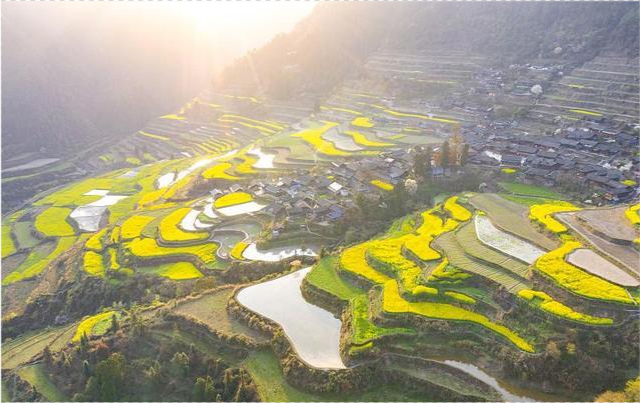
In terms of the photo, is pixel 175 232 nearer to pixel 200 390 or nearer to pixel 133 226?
pixel 133 226

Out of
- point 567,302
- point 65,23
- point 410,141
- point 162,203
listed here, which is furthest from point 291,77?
point 65,23

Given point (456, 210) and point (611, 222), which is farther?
point (456, 210)

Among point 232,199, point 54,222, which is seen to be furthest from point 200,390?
point 54,222

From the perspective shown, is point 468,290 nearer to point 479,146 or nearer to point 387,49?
point 479,146

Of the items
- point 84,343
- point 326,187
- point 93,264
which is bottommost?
point 93,264

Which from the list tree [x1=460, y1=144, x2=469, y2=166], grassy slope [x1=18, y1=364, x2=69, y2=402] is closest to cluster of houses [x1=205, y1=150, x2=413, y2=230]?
tree [x1=460, y1=144, x2=469, y2=166]

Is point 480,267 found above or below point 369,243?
above

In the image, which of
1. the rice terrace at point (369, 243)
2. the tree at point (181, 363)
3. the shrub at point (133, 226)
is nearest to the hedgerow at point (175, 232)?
the rice terrace at point (369, 243)
